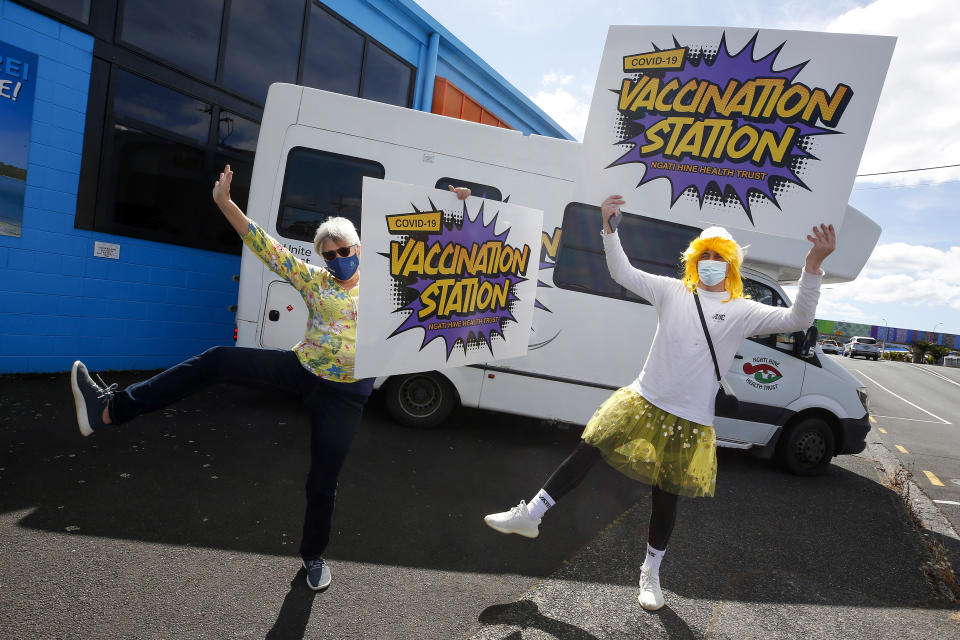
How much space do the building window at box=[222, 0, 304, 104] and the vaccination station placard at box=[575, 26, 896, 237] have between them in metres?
6.27

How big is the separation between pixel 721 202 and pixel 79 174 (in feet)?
22.3

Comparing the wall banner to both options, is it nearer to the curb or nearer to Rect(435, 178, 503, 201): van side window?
Rect(435, 178, 503, 201): van side window

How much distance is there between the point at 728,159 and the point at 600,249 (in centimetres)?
255

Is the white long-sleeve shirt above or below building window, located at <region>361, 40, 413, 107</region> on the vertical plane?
below

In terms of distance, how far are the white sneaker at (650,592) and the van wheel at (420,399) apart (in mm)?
3076

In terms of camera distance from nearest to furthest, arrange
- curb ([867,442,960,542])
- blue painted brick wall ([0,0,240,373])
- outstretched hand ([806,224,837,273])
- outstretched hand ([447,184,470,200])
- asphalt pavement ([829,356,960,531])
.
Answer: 1. outstretched hand ([806,224,837,273])
2. outstretched hand ([447,184,470,200])
3. curb ([867,442,960,542])
4. blue painted brick wall ([0,0,240,373])
5. asphalt pavement ([829,356,960,531])

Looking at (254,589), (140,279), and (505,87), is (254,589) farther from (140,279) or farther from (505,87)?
(505,87)

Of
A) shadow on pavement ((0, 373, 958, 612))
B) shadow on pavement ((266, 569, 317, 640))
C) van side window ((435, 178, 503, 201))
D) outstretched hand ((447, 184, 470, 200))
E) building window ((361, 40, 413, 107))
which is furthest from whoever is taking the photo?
building window ((361, 40, 413, 107))

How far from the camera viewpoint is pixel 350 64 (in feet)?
31.0

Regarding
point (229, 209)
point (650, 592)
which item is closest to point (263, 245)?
point (229, 209)

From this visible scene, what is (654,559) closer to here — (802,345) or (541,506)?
(541,506)

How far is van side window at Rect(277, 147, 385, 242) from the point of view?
18.3 feet

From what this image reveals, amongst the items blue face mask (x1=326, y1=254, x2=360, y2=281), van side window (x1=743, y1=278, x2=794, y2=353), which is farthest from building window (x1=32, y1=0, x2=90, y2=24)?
van side window (x1=743, y1=278, x2=794, y2=353)

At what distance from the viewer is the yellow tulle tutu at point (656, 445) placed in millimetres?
2814
